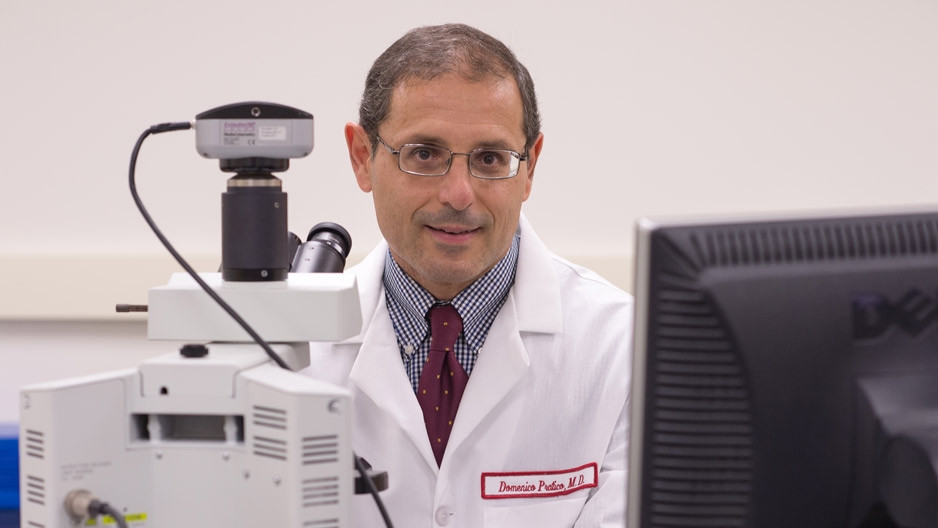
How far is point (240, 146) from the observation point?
2.74 ft

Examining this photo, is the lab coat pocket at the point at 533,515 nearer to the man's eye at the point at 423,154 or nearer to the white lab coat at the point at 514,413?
the white lab coat at the point at 514,413

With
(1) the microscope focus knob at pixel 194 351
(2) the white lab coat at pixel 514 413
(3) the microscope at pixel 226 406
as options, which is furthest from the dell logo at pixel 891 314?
(2) the white lab coat at pixel 514 413

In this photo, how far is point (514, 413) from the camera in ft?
4.47

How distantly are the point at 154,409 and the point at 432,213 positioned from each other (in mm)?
655

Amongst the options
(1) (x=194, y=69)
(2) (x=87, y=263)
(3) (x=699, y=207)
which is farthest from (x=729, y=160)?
(2) (x=87, y=263)

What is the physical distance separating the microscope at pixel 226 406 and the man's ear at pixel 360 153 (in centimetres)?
64

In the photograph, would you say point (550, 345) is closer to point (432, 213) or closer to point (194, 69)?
point (432, 213)

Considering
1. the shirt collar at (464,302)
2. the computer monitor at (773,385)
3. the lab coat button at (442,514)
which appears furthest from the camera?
the shirt collar at (464,302)

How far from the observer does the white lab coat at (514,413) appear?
51.1 inches

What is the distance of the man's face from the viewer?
4.31ft

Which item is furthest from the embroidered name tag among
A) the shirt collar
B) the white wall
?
the white wall

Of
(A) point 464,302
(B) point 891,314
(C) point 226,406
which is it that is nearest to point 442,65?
(A) point 464,302

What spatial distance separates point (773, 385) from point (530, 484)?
2.62ft

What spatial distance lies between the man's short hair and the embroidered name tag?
1.71 feet
